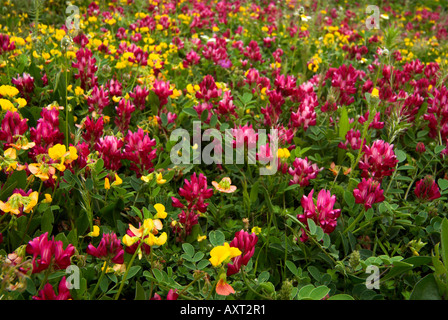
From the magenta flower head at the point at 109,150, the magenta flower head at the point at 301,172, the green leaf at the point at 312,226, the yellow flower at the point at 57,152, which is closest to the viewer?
the yellow flower at the point at 57,152

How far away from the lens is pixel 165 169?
6.59 ft

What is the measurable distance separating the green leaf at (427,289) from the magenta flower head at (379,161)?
58cm

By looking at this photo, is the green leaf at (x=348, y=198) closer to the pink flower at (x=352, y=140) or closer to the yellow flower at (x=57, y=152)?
the pink flower at (x=352, y=140)

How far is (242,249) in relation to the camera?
4.40ft

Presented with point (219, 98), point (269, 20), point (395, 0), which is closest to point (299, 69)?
point (219, 98)

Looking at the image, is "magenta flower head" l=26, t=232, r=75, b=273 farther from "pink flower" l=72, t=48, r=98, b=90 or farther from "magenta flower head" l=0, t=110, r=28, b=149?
"pink flower" l=72, t=48, r=98, b=90

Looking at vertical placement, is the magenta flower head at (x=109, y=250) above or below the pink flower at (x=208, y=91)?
below

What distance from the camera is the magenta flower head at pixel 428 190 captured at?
5.99 ft

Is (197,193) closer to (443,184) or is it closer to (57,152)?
(57,152)

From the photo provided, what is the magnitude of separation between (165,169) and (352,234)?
939mm

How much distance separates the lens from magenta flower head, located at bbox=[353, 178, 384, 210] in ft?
5.52

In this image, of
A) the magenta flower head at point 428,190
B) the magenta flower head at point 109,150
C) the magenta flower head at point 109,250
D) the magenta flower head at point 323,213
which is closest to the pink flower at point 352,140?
the magenta flower head at point 428,190

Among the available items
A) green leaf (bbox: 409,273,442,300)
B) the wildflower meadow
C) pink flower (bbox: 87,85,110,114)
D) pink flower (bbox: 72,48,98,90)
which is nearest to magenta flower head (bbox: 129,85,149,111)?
the wildflower meadow
